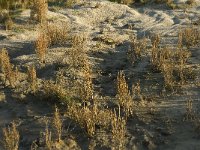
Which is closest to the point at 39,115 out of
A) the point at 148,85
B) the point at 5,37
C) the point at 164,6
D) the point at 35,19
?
the point at 148,85

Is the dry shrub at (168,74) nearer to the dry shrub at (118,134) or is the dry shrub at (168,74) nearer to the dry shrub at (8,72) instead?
the dry shrub at (118,134)

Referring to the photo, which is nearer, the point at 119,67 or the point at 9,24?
the point at 119,67

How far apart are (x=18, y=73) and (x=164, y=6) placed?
680 cm

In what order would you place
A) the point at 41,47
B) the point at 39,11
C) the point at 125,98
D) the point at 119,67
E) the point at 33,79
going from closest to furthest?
the point at 125,98
the point at 33,79
the point at 41,47
the point at 119,67
the point at 39,11

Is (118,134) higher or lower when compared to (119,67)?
lower

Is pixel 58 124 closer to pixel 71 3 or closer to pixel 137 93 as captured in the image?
pixel 137 93

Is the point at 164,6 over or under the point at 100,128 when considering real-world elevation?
over

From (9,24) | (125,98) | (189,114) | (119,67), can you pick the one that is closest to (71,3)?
(9,24)

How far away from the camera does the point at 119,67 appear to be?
Answer: 873 centimetres

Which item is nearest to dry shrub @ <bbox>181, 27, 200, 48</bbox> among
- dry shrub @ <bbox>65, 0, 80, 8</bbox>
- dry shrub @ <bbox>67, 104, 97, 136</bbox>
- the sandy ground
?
the sandy ground

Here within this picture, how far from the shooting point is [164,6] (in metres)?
13.5

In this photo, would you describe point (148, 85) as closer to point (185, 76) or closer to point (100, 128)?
point (185, 76)

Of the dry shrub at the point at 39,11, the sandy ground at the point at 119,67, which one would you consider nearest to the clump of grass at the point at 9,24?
the sandy ground at the point at 119,67

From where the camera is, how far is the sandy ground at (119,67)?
6.16 metres
